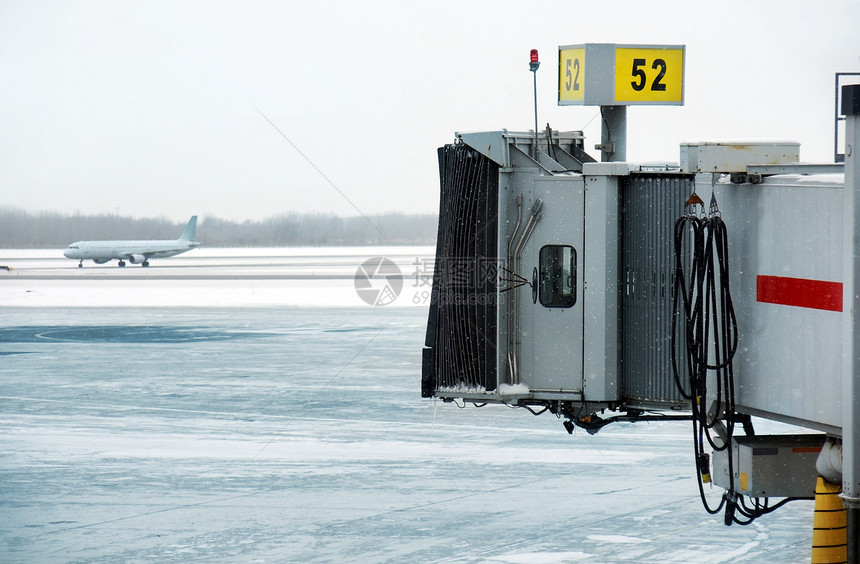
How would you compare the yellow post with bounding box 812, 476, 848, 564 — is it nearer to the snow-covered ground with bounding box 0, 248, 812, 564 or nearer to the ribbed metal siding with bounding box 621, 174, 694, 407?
the ribbed metal siding with bounding box 621, 174, 694, 407

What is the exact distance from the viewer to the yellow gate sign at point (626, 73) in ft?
35.6

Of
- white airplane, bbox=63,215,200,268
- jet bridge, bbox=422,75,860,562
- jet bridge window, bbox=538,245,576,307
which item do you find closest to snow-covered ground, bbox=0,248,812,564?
jet bridge, bbox=422,75,860,562

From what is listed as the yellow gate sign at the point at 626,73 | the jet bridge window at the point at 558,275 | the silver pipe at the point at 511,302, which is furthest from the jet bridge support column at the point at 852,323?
the yellow gate sign at the point at 626,73

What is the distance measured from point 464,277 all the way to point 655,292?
1983mm

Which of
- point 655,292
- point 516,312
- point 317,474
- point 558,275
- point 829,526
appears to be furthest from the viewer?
point 317,474

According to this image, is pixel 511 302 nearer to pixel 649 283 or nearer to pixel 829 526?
pixel 649 283

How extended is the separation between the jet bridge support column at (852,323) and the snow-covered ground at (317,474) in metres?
5.50

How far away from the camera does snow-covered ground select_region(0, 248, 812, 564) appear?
13102 mm

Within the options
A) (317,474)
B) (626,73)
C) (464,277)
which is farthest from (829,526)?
(317,474)

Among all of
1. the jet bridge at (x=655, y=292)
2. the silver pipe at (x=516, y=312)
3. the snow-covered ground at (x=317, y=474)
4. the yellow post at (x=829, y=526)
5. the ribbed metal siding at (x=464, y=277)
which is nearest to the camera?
the yellow post at (x=829, y=526)

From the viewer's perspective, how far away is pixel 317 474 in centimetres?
1730

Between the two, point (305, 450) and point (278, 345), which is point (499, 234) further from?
point (278, 345)

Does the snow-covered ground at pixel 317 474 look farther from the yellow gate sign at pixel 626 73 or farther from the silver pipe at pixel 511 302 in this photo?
the yellow gate sign at pixel 626 73

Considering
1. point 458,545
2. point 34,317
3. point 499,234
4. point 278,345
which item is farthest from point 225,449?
point 34,317
